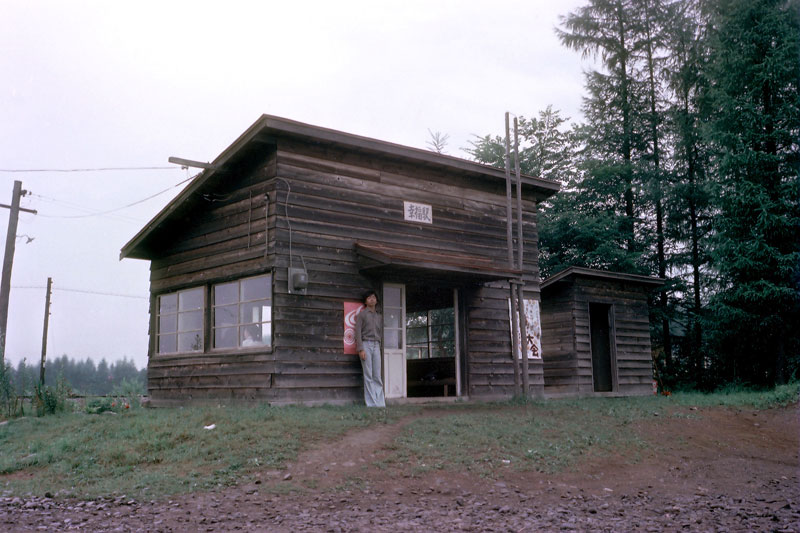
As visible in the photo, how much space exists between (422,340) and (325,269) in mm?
4684

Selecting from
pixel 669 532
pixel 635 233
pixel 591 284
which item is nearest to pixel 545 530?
pixel 669 532

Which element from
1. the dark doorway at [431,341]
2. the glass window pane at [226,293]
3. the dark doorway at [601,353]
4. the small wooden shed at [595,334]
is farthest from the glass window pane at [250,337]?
the dark doorway at [601,353]

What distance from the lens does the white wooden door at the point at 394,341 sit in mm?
13742

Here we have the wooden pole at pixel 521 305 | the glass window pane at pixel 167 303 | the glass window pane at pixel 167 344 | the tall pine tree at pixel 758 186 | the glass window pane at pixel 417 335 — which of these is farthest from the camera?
the tall pine tree at pixel 758 186

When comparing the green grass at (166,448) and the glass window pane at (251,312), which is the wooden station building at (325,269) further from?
the green grass at (166,448)

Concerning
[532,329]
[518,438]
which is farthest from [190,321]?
[518,438]

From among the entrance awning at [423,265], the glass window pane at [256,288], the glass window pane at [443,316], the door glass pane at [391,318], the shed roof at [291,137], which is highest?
the shed roof at [291,137]

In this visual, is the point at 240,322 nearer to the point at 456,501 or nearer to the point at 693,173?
the point at 456,501

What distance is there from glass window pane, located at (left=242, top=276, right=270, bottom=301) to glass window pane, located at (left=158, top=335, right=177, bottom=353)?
3019mm

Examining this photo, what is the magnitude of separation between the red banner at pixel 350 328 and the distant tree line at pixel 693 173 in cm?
1228

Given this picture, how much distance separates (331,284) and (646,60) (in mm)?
19750

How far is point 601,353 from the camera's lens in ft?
67.3

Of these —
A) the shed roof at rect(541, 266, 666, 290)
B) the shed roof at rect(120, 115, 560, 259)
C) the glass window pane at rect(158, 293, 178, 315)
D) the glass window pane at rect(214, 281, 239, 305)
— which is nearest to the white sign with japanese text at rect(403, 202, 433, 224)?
the shed roof at rect(120, 115, 560, 259)

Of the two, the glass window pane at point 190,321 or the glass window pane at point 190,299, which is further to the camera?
the glass window pane at point 190,299
